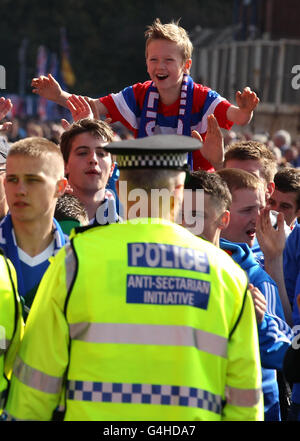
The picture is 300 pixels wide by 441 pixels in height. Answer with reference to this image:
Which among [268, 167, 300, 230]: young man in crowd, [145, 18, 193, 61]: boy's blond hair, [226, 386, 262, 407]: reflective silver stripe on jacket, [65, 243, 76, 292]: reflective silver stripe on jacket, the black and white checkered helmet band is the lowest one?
[268, 167, 300, 230]: young man in crowd

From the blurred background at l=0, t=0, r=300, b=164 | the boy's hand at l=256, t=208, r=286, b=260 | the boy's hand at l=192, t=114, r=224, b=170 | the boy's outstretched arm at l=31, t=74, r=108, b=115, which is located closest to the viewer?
the boy's hand at l=256, t=208, r=286, b=260

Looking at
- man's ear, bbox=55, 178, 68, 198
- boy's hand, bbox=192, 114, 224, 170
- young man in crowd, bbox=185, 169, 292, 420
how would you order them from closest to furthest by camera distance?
man's ear, bbox=55, 178, 68, 198 → young man in crowd, bbox=185, 169, 292, 420 → boy's hand, bbox=192, 114, 224, 170

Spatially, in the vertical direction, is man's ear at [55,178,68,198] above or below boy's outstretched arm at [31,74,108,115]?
below

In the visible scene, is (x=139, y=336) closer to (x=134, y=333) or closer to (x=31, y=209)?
(x=134, y=333)

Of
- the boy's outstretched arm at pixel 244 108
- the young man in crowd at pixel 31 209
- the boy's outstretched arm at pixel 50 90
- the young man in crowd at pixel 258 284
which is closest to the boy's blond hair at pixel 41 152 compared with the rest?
the young man in crowd at pixel 31 209

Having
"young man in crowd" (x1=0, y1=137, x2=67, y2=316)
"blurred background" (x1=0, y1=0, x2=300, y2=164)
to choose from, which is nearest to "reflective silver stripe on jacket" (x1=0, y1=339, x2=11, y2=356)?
"young man in crowd" (x1=0, y1=137, x2=67, y2=316)

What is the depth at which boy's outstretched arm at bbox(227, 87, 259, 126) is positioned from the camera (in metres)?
5.79

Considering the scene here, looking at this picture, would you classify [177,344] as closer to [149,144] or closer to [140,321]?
[140,321]

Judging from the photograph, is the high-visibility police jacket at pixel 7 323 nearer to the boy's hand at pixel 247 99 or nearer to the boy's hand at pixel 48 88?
the boy's hand at pixel 247 99

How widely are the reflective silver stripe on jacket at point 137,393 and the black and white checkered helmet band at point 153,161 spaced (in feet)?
2.52

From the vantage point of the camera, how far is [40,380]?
10.2ft

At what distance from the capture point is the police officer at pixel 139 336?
3.08m

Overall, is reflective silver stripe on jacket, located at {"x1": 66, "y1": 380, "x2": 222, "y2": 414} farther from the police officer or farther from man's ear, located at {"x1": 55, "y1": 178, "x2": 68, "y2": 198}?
man's ear, located at {"x1": 55, "y1": 178, "x2": 68, "y2": 198}
